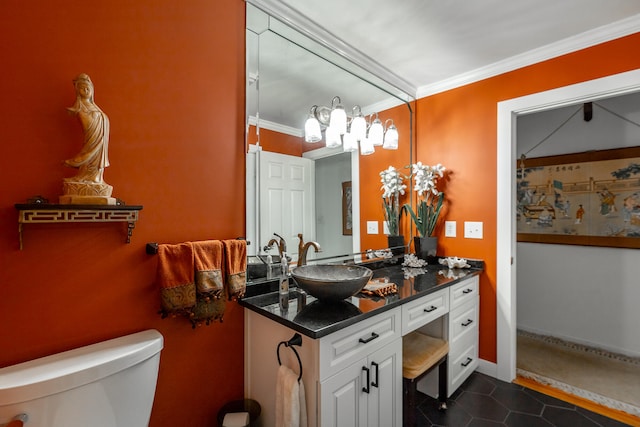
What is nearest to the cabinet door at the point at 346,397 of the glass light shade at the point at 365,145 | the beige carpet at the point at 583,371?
the glass light shade at the point at 365,145

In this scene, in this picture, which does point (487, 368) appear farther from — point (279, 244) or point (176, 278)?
point (176, 278)

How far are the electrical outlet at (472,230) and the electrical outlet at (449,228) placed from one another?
98mm

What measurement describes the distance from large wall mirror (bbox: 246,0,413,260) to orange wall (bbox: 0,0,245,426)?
4.3 inches

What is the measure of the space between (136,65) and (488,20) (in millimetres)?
1930

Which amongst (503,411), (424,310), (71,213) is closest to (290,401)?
(424,310)

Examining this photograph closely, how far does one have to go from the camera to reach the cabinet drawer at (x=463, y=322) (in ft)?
6.49

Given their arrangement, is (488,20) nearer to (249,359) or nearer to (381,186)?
(381,186)

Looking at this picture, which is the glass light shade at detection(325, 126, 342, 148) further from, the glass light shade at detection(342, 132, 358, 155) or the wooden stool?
the wooden stool

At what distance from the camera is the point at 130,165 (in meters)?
1.21

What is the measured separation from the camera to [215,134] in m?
1.46

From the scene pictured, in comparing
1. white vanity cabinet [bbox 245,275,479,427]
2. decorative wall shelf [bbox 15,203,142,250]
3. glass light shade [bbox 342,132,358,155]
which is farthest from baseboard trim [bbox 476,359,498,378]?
decorative wall shelf [bbox 15,203,142,250]

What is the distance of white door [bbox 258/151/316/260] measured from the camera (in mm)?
1693

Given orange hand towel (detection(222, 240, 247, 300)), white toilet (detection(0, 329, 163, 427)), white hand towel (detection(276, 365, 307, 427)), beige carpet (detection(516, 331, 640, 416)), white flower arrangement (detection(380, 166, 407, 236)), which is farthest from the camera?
white flower arrangement (detection(380, 166, 407, 236))

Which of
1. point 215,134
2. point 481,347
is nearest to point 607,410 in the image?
point 481,347
